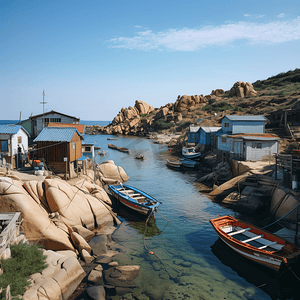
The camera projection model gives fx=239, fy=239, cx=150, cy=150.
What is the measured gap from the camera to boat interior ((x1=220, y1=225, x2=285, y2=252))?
53.9 feet

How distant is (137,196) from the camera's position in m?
27.4

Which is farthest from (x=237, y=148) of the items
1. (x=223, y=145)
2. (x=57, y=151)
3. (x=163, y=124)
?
(x=163, y=124)

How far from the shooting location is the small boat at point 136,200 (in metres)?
23.4

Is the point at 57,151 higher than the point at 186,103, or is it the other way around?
the point at 186,103

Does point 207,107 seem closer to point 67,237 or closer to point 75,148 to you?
point 75,148

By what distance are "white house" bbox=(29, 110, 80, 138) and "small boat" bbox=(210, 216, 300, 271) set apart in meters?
32.2

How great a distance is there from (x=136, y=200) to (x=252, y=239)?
12440mm

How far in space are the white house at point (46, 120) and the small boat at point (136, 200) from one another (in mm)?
19314

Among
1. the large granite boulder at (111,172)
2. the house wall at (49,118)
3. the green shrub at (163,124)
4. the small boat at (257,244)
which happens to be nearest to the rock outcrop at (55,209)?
the small boat at (257,244)

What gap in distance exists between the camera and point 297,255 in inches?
573

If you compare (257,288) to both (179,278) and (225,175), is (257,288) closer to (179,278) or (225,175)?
(179,278)

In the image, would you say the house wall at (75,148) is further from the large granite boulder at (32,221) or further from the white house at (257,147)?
the white house at (257,147)

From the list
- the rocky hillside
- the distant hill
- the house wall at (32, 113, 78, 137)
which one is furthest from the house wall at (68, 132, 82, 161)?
the distant hill

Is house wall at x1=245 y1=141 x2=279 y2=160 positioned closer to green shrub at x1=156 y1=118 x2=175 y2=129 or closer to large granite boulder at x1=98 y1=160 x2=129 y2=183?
large granite boulder at x1=98 y1=160 x2=129 y2=183
